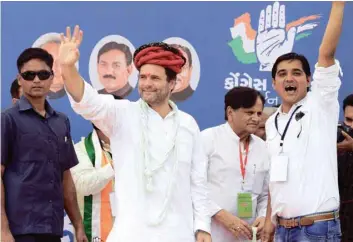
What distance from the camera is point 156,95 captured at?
167 inches

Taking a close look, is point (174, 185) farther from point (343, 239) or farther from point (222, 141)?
point (343, 239)

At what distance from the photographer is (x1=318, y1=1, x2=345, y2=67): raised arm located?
14.7 ft

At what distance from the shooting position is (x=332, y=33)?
450 cm

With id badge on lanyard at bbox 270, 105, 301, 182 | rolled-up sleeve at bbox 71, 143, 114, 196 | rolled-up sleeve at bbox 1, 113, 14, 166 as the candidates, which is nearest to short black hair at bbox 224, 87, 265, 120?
id badge on lanyard at bbox 270, 105, 301, 182

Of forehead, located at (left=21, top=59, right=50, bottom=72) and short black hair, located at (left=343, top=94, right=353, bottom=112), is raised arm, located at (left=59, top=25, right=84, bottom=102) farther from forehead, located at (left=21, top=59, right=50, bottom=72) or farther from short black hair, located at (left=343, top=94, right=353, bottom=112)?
short black hair, located at (left=343, top=94, right=353, bottom=112)

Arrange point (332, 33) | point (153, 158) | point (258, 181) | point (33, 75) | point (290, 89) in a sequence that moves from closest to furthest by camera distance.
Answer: point (153, 158), point (332, 33), point (33, 75), point (290, 89), point (258, 181)

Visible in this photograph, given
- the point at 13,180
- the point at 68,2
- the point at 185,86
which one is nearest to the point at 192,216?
the point at 13,180

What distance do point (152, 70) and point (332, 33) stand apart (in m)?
1.02

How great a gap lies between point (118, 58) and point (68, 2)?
1.90ft

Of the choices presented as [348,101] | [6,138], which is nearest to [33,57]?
[6,138]

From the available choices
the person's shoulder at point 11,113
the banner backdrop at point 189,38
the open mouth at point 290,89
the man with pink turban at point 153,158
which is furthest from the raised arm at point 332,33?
the banner backdrop at point 189,38

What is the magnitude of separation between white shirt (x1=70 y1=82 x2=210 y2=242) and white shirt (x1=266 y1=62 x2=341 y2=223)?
71 centimetres

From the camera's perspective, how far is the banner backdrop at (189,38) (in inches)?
254

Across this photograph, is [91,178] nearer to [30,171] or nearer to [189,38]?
[30,171]
